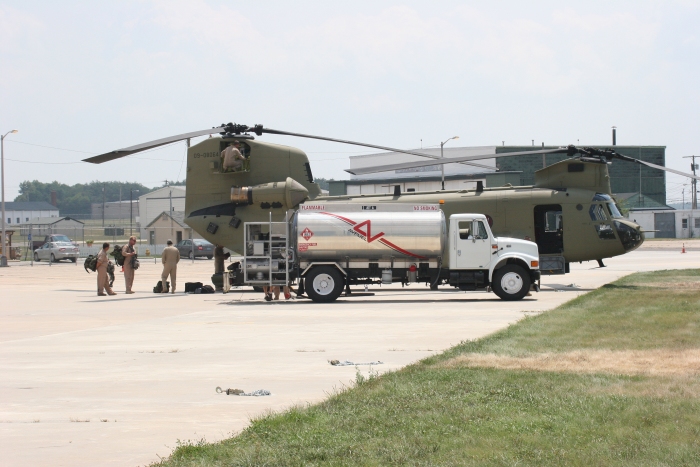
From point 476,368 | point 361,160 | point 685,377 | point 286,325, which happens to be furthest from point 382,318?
point 361,160

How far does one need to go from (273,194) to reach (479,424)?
64.3ft

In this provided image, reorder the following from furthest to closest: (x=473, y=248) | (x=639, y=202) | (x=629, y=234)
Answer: (x=639, y=202) → (x=629, y=234) → (x=473, y=248)

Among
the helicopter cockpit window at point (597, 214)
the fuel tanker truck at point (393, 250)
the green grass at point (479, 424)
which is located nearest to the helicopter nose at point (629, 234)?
the helicopter cockpit window at point (597, 214)

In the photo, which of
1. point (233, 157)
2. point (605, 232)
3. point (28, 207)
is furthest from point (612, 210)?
point (28, 207)

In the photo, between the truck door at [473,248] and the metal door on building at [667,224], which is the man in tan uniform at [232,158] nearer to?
the truck door at [473,248]

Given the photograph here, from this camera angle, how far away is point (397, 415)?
7566 millimetres

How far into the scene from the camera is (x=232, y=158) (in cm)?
2659

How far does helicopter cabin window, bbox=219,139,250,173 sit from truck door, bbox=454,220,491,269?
24.6 ft

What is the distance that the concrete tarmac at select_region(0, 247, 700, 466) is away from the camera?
733cm

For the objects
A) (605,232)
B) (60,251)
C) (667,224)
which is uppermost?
(667,224)

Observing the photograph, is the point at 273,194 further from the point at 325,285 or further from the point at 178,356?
the point at 178,356

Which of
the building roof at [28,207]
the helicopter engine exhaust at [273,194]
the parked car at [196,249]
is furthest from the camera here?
the building roof at [28,207]

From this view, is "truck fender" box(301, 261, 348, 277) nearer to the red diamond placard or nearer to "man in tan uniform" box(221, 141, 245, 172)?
the red diamond placard

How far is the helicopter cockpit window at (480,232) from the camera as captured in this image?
22969 mm
